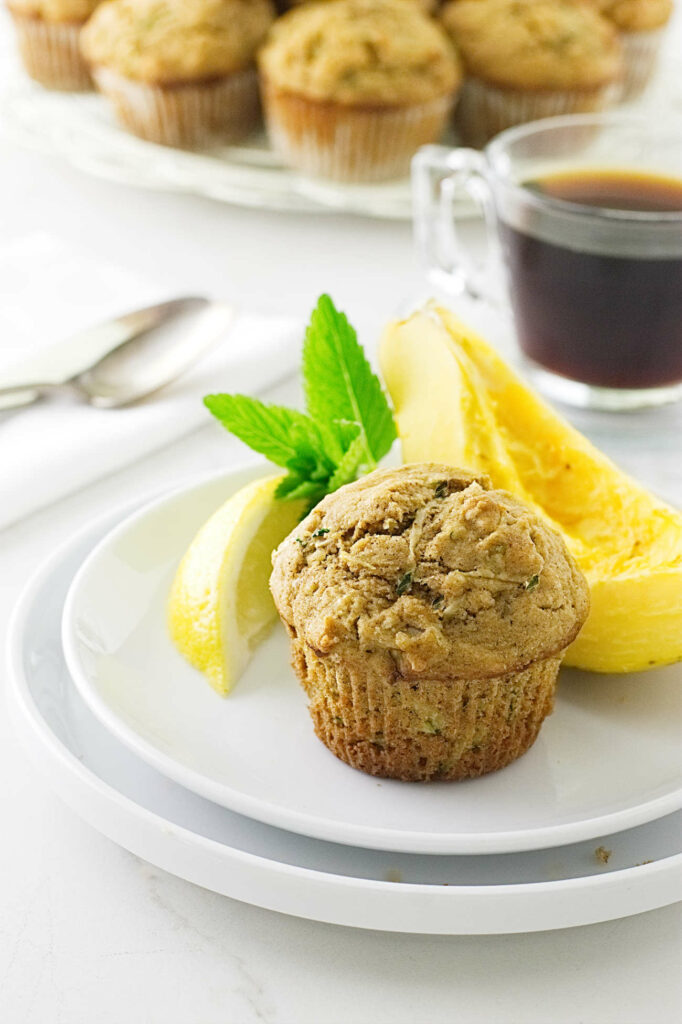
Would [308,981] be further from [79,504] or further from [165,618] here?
[79,504]

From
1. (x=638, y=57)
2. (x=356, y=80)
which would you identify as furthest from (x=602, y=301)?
(x=638, y=57)

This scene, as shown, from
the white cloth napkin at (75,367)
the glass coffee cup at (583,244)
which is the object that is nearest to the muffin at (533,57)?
the glass coffee cup at (583,244)

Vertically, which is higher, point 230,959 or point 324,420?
point 324,420

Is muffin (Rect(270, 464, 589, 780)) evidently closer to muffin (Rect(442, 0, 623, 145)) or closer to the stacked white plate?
the stacked white plate

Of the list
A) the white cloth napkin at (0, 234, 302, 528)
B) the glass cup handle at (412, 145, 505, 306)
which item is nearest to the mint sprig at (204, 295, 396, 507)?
the white cloth napkin at (0, 234, 302, 528)

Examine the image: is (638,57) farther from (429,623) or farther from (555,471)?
(429,623)

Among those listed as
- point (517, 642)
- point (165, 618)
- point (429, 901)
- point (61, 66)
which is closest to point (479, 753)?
point (517, 642)
